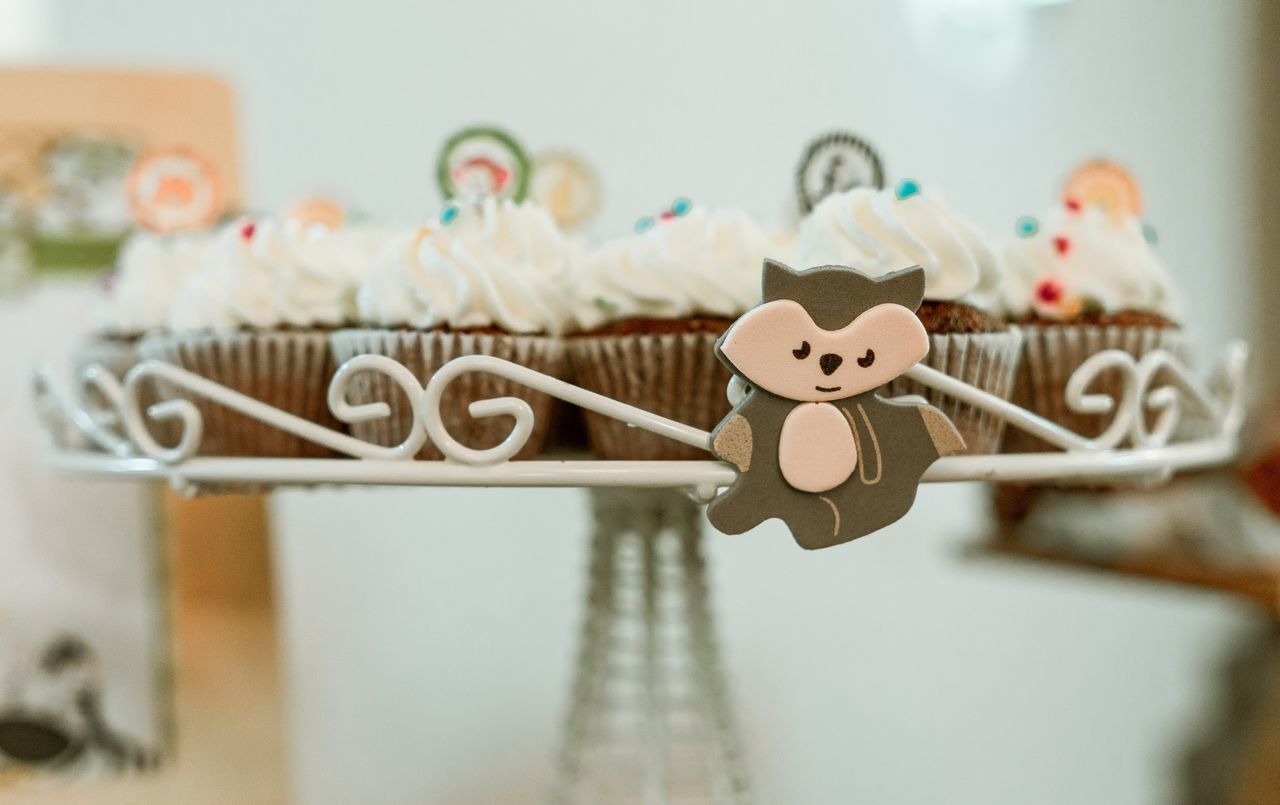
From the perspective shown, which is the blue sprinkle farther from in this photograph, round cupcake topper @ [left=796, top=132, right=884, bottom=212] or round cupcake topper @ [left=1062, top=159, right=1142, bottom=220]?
round cupcake topper @ [left=1062, top=159, right=1142, bottom=220]

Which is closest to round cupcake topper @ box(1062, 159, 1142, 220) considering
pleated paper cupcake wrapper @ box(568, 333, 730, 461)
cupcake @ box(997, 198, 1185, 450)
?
cupcake @ box(997, 198, 1185, 450)

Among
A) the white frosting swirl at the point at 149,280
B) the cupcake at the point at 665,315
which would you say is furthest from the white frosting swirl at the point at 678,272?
the white frosting swirl at the point at 149,280

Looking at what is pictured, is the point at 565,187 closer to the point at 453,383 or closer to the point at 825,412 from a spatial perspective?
the point at 453,383

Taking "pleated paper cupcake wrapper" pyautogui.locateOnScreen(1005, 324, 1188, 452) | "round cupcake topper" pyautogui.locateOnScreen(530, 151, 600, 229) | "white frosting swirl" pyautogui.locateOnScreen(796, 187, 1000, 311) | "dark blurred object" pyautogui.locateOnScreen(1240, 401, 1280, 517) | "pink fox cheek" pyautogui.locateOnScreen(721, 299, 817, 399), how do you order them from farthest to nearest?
"dark blurred object" pyautogui.locateOnScreen(1240, 401, 1280, 517) < "round cupcake topper" pyautogui.locateOnScreen(530, 151, 600, 229) < "pleated paper cupcake wrapper" pyautogui.locateOnScreen(1005, 324, 1188, 452) < "white frosting swirl" pyautogui.locateOnScreen(796, 187, 1000, 311) < "pink fox cheek" pyautogui.locateOnScreen(721, 299, 817, 399)

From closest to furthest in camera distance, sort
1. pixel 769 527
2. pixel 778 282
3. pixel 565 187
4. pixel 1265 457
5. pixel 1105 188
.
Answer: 1. pixel 778 282
2. pixel 1105 188
3. pixel 565 187
4. pixel 1265 457
5. pixel 769 527

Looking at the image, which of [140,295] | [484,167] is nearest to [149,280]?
[140,295]

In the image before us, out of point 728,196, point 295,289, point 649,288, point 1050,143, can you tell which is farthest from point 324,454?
point 1050,143
